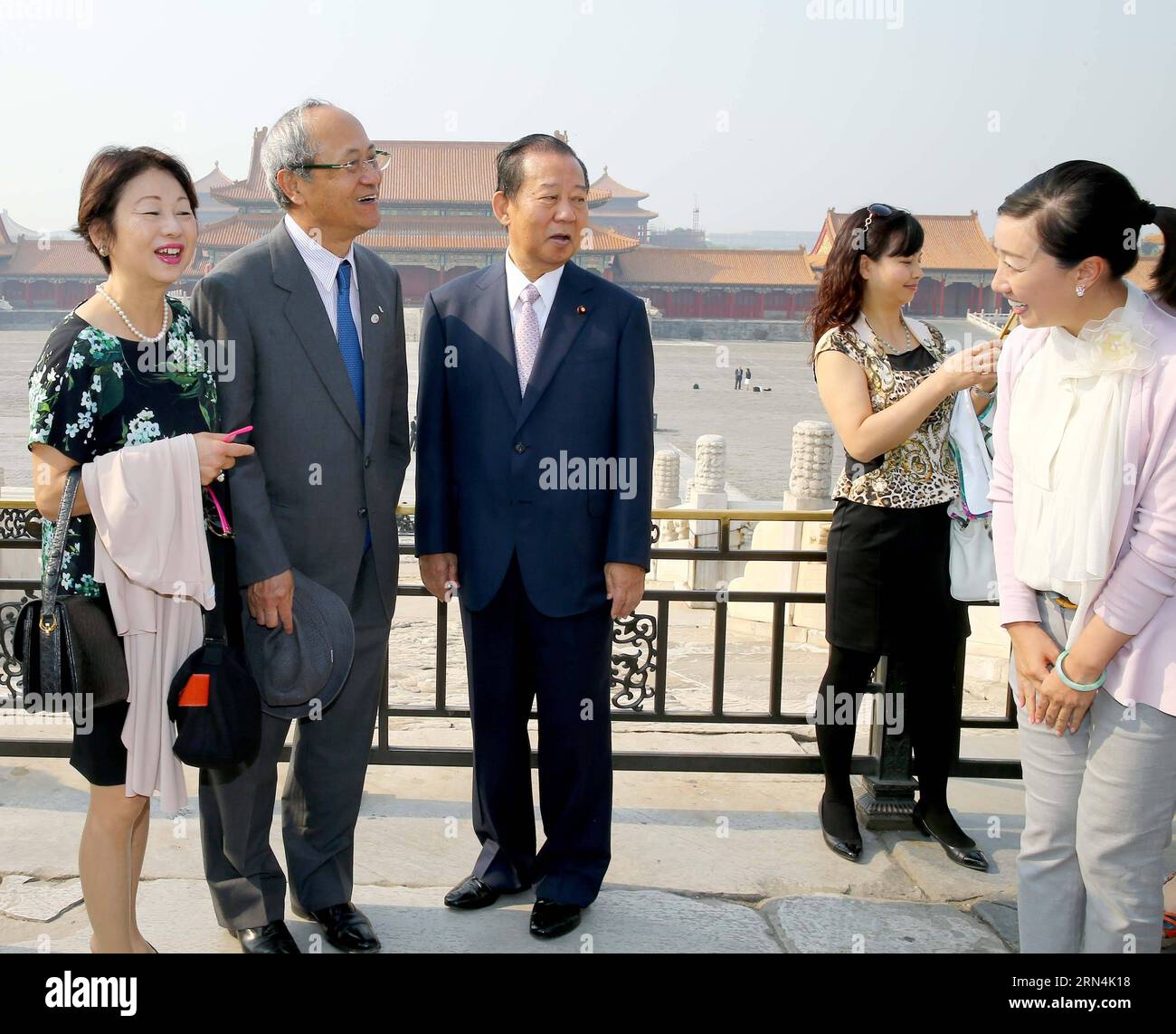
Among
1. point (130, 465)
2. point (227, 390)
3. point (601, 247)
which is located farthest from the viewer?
point (601, 247)

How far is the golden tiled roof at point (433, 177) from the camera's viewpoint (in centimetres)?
3725

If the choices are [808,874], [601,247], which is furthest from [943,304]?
[808,874]

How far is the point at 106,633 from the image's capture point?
1.89 m

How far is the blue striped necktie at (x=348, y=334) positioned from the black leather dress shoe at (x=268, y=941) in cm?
98

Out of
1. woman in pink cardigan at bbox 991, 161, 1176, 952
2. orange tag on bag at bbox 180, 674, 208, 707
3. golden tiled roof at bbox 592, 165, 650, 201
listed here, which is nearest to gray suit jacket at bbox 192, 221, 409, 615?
orange tag on bag at bbox 180, 674, 208, 707

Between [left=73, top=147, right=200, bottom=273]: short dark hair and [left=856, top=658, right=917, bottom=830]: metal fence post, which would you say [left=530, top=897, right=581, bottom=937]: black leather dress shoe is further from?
[left=73, top=147, right=200, bottom=273]: short dark hair

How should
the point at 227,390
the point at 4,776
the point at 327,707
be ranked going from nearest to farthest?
the point at 227,390 < the point at 327,707 < the point at 4,776

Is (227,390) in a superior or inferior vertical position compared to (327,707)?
superior

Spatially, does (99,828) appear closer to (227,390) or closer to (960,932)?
(227,390)

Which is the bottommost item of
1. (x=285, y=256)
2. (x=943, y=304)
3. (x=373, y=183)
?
(x=285, y=256)

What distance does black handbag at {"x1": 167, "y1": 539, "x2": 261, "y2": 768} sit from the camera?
190cm

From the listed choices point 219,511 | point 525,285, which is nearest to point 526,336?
point 525,285
